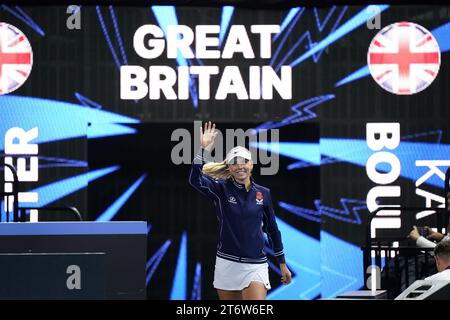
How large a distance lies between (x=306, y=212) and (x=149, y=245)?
2049mm

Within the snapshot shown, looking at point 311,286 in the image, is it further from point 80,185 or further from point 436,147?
point 80,185

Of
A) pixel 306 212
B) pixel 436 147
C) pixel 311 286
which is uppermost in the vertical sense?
pixel 436 147

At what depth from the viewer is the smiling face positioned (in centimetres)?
820

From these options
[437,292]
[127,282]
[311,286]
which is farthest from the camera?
[311,286]

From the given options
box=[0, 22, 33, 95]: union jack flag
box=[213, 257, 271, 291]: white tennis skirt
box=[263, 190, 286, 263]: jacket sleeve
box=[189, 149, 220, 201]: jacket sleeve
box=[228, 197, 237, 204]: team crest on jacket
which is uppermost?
box=[0, 22, 33, 95]: union jack flag

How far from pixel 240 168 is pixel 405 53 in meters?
4.75

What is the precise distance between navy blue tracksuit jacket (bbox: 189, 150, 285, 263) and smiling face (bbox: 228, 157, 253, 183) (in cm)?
7

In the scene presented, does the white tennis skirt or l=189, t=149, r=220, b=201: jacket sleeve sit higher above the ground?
l=189, t=149, r=220, b=201: jacket sleeve

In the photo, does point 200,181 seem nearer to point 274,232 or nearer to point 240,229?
point 240,229

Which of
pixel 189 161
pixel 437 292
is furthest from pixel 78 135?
pixel 437 292

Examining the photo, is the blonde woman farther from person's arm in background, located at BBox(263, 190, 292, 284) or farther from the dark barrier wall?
the dark barrier wall

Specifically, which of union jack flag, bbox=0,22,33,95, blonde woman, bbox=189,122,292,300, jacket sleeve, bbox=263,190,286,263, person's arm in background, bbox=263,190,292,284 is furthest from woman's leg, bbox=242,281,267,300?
union jack flag, bbox=0,22,33,95

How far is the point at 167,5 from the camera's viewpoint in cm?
1219

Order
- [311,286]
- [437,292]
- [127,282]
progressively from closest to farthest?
[437,292]
[127,282]
[311,286]
